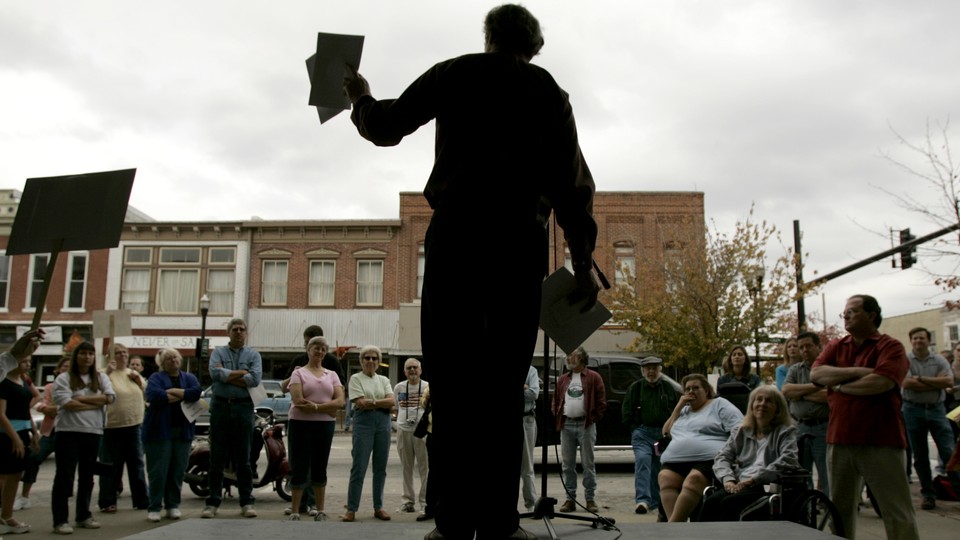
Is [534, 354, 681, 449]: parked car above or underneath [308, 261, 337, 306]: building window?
underneath

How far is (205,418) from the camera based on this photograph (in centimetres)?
1631

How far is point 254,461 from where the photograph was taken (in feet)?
36.3

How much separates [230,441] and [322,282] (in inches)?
1043

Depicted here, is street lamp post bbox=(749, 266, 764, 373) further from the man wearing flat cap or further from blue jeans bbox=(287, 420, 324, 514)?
blue jeans bbox=(287, 420, 324, 514)

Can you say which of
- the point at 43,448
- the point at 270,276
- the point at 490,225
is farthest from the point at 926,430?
the point at 270,276

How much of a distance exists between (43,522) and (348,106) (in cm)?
775

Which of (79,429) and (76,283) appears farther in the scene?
(76,283)

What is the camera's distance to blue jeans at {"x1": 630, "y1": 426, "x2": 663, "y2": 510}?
977 cm

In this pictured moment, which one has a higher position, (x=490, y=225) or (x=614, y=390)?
(x=490, y=225)

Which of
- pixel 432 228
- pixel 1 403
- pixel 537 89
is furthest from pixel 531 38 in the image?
pixel 1 403

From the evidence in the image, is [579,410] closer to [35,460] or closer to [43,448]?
[35,460]

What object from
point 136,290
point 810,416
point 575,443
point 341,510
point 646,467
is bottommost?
point 341,510

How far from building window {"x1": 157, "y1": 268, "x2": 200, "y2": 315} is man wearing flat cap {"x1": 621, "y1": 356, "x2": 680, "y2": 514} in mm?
29205

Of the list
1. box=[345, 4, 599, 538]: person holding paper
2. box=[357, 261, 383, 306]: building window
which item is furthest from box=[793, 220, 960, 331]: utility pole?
box=[357, 261, 383, 306]: building window
